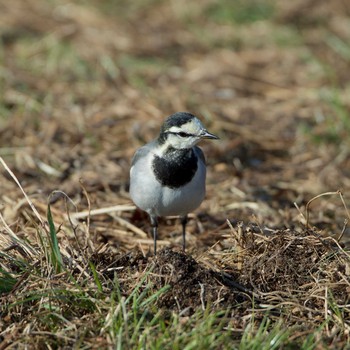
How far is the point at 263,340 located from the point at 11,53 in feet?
23.6

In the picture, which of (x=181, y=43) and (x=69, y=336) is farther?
(x=181, y=43)

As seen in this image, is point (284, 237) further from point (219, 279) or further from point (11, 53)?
point (11, 53)

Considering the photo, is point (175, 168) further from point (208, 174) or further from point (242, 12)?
point (242, 12)

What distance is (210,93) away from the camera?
30.9 feet

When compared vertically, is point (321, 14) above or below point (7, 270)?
below

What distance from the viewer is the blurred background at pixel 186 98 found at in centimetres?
694

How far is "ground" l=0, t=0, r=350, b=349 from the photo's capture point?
4.19 m

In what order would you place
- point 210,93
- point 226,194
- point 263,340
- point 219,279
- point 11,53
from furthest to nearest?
1. point 11,53
2. point 210,93
3. point 226,194
4. point 219,279
5. point 263,340

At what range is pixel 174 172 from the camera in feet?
17.9

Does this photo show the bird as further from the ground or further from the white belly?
the ground

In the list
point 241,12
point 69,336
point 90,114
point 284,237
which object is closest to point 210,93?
point 90,114

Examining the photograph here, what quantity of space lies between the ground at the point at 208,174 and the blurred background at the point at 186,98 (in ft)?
0.08

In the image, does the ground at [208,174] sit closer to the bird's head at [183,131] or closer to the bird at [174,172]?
the bird at [174,172]

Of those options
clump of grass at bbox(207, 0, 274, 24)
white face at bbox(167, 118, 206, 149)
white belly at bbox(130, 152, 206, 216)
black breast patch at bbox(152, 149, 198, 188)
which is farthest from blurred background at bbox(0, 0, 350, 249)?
white face at bbox(167, 118, 206, 149)
